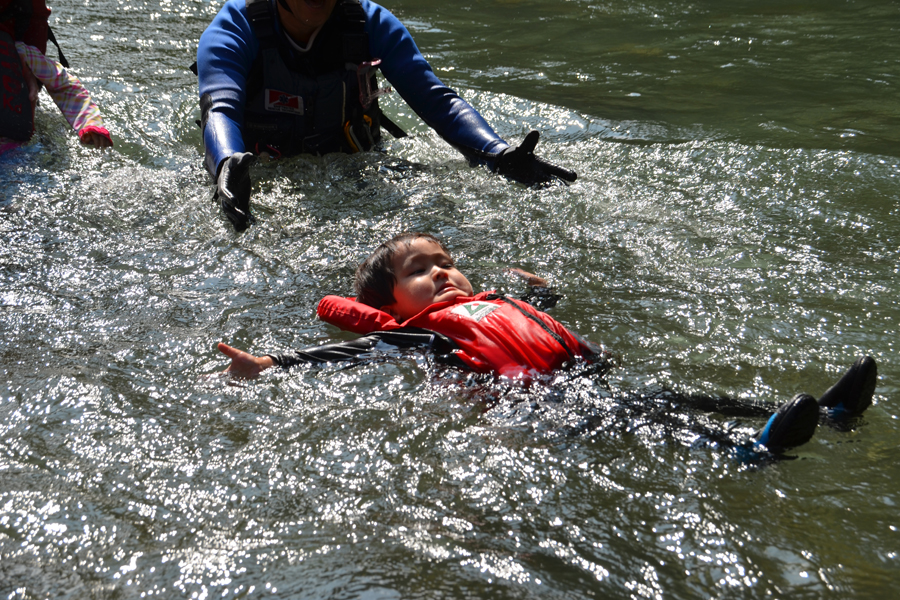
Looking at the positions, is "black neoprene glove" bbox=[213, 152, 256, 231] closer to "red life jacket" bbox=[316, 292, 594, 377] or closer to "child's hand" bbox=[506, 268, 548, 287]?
"red life jacket" bbox=[316, 292, 594, 377]

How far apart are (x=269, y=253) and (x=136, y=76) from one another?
3723 millimetres

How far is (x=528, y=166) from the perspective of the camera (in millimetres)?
4414

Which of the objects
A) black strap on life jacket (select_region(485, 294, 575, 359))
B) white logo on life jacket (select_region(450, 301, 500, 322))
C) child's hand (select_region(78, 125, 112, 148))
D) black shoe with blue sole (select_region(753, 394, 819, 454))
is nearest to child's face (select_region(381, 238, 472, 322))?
white logo on life jacket (select_region(450, 301, 500, 322))

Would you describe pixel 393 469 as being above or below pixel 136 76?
below

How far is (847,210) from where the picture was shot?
4086mm

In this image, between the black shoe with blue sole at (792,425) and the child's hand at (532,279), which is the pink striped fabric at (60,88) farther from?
the black shoe with blue sole at (792,425)

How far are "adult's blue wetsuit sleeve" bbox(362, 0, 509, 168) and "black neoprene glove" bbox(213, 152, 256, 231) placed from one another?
4.88 ft

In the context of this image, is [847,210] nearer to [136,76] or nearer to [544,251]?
[544,251]

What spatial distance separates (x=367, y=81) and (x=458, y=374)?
255 cm

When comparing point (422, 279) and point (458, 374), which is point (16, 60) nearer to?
point (422, 279)

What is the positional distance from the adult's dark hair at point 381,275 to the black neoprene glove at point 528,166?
4.48 ft

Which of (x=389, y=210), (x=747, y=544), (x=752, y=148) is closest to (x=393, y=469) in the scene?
(x=747, y=544)

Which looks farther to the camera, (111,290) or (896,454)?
(111,290)

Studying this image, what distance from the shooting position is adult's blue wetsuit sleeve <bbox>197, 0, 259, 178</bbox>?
13.5 ft
